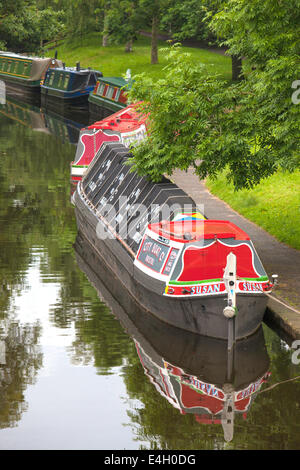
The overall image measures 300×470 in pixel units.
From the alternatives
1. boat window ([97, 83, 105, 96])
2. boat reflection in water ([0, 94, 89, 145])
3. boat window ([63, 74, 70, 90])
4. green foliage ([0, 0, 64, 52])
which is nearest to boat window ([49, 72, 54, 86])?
boat reflection in water ([0, 94, 89, 145])

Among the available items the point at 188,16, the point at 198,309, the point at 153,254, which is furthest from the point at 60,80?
the point at 198,309

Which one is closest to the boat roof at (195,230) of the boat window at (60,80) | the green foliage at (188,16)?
the green foliage at (188,16)

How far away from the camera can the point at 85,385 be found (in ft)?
48.5

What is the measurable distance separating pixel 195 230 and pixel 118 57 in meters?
55.5

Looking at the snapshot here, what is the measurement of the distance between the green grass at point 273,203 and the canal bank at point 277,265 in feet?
0.77

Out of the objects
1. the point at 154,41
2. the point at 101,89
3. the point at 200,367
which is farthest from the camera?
the point at 154,41

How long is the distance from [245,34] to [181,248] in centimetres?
584

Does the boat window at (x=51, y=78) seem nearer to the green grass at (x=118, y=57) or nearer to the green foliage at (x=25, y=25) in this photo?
the green foliage at (x=25, y=25)

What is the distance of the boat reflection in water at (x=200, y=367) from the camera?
46.8ft

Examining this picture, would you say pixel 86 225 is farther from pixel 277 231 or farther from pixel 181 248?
pixel 181 248

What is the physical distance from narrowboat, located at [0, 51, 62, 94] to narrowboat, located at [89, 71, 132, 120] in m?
8.83

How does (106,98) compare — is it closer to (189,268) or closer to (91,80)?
(91,80)

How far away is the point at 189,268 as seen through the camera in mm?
16297
